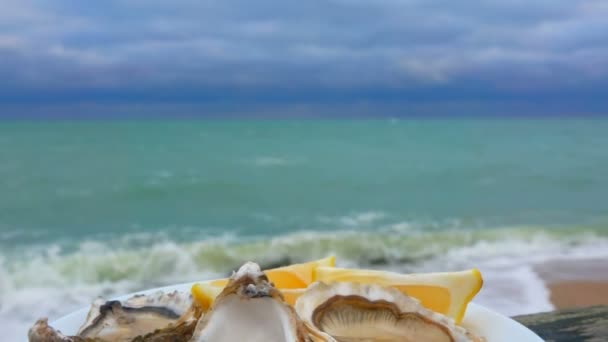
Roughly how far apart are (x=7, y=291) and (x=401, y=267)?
158 inches

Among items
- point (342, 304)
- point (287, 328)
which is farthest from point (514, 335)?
point (287, 328)

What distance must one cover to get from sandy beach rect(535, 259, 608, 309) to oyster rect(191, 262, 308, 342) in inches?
156

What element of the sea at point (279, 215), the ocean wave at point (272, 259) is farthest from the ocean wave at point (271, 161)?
the ocean wave at point (272, 259)

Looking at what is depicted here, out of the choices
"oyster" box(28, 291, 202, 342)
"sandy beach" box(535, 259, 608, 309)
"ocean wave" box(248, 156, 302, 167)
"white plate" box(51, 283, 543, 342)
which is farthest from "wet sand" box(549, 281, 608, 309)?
"ocean wave" box(248, 156, 302, 167)

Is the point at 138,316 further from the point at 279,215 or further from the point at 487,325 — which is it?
the point at 279,215

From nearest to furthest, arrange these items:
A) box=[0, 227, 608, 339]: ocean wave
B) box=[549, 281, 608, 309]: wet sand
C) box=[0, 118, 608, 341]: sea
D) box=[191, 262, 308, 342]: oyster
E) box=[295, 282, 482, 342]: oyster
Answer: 1. box=[191, 262, 308, 342]: oyster
2. box=[295, 282, 482, 342]: oyster
3. box=[549, 281, 608, 309]: wet sand
4. box=[0, 227, 608, 339]: ocean wave
5. box=[0, 118, 608, 341]: sea

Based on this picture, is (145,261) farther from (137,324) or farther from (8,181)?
(8,181)

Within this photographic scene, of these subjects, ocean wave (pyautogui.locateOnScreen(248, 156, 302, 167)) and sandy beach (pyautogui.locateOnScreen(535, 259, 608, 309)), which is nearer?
sandy beach (pyautogui.locateOnScreen(535, 259, 608, 309))

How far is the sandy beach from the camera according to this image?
16.1 ft

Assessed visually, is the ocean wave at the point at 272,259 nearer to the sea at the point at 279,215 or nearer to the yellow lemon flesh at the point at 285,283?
the sea at the point at 279,215

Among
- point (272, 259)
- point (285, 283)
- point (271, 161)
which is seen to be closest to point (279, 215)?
point (272, 259)

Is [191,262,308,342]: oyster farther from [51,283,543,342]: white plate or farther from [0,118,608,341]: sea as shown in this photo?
[0,118,608,341]: sea

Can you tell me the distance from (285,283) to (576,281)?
14.9ft

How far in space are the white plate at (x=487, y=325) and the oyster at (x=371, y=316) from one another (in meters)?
0.11
